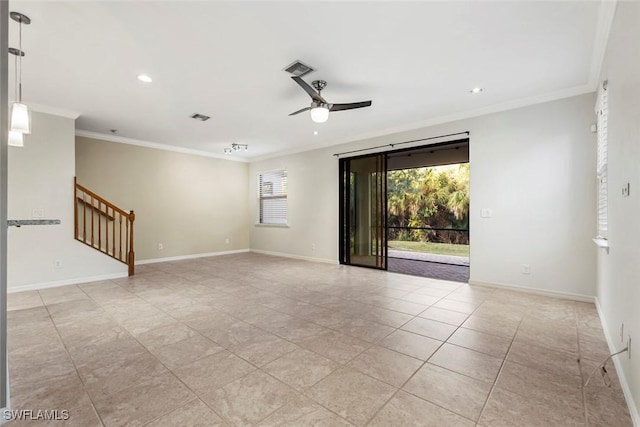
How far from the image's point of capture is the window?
723cm

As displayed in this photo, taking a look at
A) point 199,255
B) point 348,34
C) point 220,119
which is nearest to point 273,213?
point 199,255

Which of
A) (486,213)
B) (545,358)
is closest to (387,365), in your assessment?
(545,358)

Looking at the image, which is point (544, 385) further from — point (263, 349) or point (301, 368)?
point (263, 349)

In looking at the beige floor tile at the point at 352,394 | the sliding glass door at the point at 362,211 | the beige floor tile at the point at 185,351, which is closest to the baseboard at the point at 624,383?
the beige floor tile at the point at 352,394

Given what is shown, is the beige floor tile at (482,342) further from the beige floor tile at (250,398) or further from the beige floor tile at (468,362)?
the beige floor tile at (250,398)

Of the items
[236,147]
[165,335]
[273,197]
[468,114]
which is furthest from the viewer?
[273,197]

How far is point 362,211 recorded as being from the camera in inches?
231

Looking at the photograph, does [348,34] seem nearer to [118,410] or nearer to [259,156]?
[118,410]

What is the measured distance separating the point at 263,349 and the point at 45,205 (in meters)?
4.32

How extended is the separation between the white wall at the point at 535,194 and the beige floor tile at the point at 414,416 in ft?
10.3

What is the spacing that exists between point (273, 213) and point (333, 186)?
2.25 metres

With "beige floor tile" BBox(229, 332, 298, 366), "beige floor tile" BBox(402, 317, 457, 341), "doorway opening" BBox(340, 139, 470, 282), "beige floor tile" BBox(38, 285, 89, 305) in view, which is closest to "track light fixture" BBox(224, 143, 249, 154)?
"doorway opening" BBox(340, 139, 470, 282)

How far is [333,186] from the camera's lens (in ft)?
19.8
